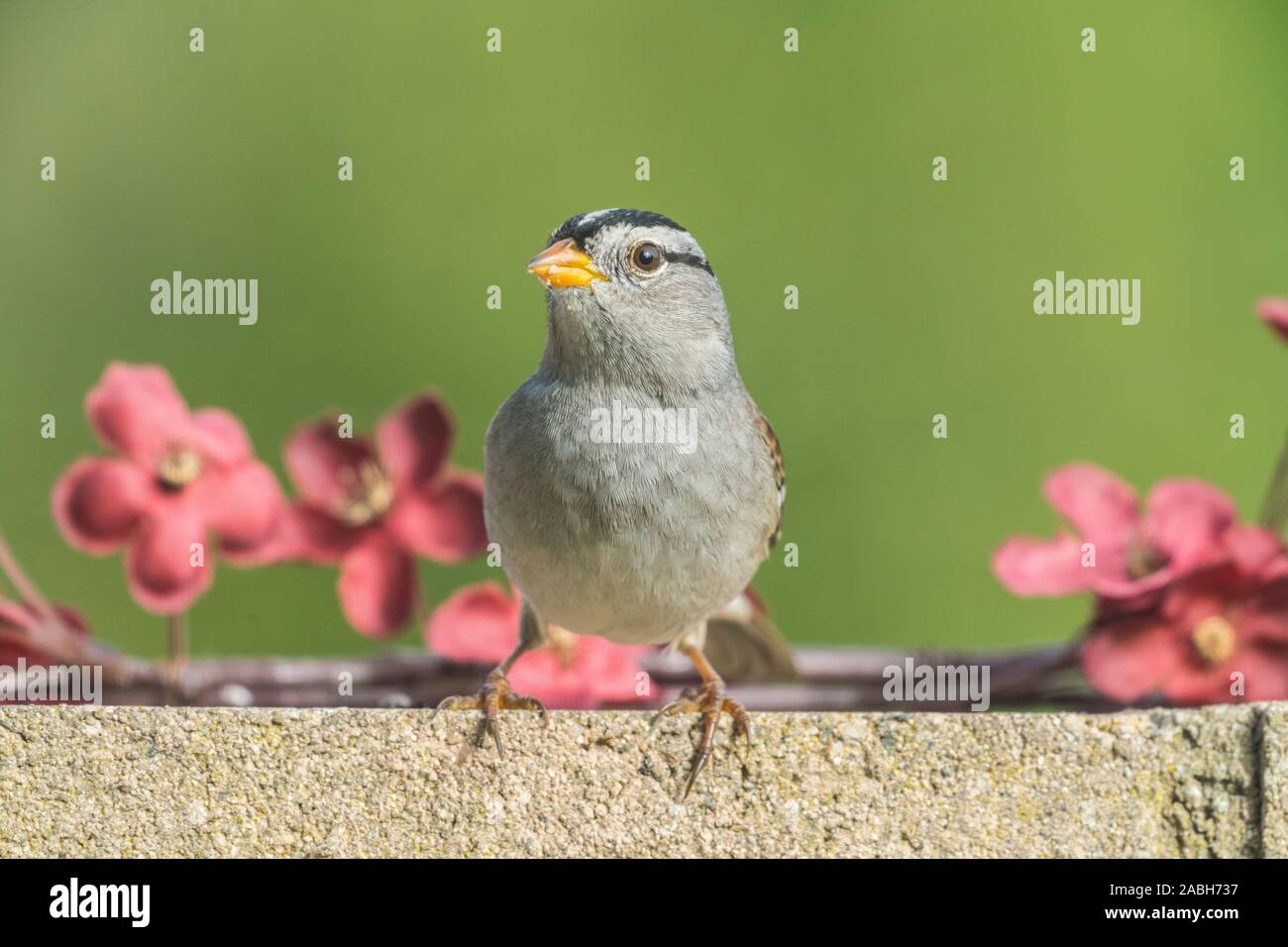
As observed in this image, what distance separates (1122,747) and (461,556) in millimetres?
866

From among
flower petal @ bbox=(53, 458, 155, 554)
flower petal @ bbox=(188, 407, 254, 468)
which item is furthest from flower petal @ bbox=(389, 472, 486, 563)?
flower petal @ bbox=(53, 458, 155, 554)

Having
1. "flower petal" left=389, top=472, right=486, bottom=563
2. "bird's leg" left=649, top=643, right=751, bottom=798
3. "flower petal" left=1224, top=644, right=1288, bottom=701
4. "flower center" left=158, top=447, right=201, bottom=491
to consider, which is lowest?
"bird's leg" left=649, top=643, right=751, bottom=798

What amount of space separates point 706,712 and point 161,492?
755mm

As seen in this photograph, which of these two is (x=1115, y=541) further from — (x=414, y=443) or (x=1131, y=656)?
(x=414, y=443)

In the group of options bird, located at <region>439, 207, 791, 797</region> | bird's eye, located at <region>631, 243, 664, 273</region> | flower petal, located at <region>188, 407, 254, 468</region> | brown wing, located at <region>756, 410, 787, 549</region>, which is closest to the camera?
flower petal, located at <region>188, 407, 254, 468</region>

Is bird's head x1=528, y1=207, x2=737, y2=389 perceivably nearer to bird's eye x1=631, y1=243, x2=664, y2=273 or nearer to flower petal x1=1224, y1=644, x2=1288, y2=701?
bird's eye x1=631, y1=243, x2=664, y2=273

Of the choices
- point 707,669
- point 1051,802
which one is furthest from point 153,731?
point 1051,802

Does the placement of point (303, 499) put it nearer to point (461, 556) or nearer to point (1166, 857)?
point (461, 556)

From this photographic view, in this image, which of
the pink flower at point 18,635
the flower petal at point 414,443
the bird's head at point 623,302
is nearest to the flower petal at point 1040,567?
the bird's head at point 623,302

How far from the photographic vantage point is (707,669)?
2.30 meters

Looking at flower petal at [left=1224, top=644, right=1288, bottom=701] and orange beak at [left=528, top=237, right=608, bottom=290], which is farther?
orange beak at [left=528, top=237, right=608, bottom=290]

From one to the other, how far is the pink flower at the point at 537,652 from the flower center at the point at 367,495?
0.16 meters

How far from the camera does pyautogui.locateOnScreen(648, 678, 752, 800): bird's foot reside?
188 centimetres

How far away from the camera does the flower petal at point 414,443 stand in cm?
208
